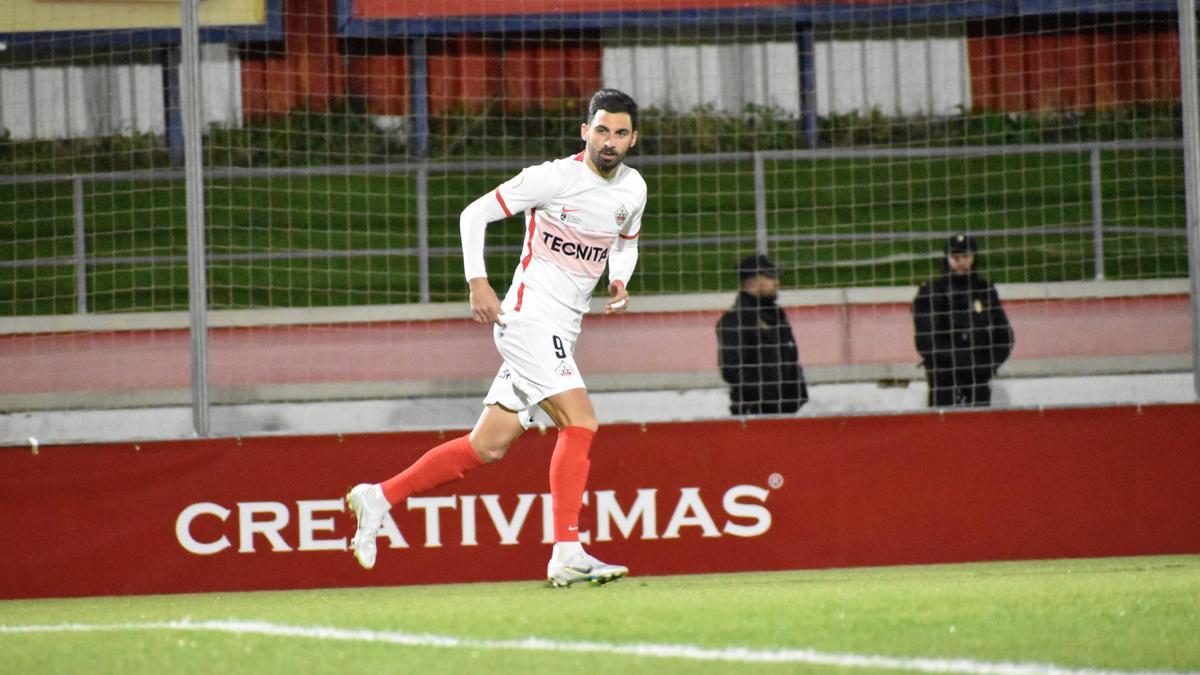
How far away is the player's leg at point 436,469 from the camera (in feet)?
20.3

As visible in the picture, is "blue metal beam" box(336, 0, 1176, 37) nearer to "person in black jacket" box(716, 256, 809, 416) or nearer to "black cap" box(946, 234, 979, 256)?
"black cap" box(946, 234, 979, 256)

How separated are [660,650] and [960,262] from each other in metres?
5.56

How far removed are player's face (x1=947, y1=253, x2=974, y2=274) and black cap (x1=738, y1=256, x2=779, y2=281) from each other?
1088 mm

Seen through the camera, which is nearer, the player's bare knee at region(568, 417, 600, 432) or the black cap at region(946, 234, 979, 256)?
the player's bare knee at region(568, 417, 600, 432)

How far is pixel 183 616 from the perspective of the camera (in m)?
5.59

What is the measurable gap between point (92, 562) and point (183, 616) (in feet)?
6.59

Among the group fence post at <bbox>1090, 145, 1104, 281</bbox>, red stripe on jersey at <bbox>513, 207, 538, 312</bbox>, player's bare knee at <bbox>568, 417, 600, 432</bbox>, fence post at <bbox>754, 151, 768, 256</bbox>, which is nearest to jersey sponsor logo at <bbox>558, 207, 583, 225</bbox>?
red stripe on jersey at <bbox>513, 207, 538, 312</bbox>

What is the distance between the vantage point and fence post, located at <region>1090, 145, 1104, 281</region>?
39.7 feet

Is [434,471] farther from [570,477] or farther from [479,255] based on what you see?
[479,255]

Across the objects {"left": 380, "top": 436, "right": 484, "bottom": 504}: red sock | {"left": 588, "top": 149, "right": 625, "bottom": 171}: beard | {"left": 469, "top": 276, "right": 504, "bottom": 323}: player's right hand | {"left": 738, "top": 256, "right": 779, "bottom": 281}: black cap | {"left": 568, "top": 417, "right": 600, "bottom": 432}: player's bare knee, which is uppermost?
{"left": 588, "top": 149, "right": 625, "bottom": 171}: beard

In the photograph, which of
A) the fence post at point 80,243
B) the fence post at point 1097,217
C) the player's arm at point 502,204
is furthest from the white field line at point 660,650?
the fence post at point 1097,217

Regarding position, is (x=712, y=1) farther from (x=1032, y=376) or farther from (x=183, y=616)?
(x=183, y=616)

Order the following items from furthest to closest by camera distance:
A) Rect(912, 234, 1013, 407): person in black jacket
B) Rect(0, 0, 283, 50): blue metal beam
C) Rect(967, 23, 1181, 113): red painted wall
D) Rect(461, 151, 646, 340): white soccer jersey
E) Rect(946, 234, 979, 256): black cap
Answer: Rect(967, 23, 1181, 113): red painted wall
Rect(0, 0, 283, 50): blue metal beam
Rect(946, 234, 979, 256): black cap
Rect(912, 234, 1013, 407): person in black jacket
Rect(461, 151, 646, 340): white soccer jersey

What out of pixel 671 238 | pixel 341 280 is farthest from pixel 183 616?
pixel 671 238
